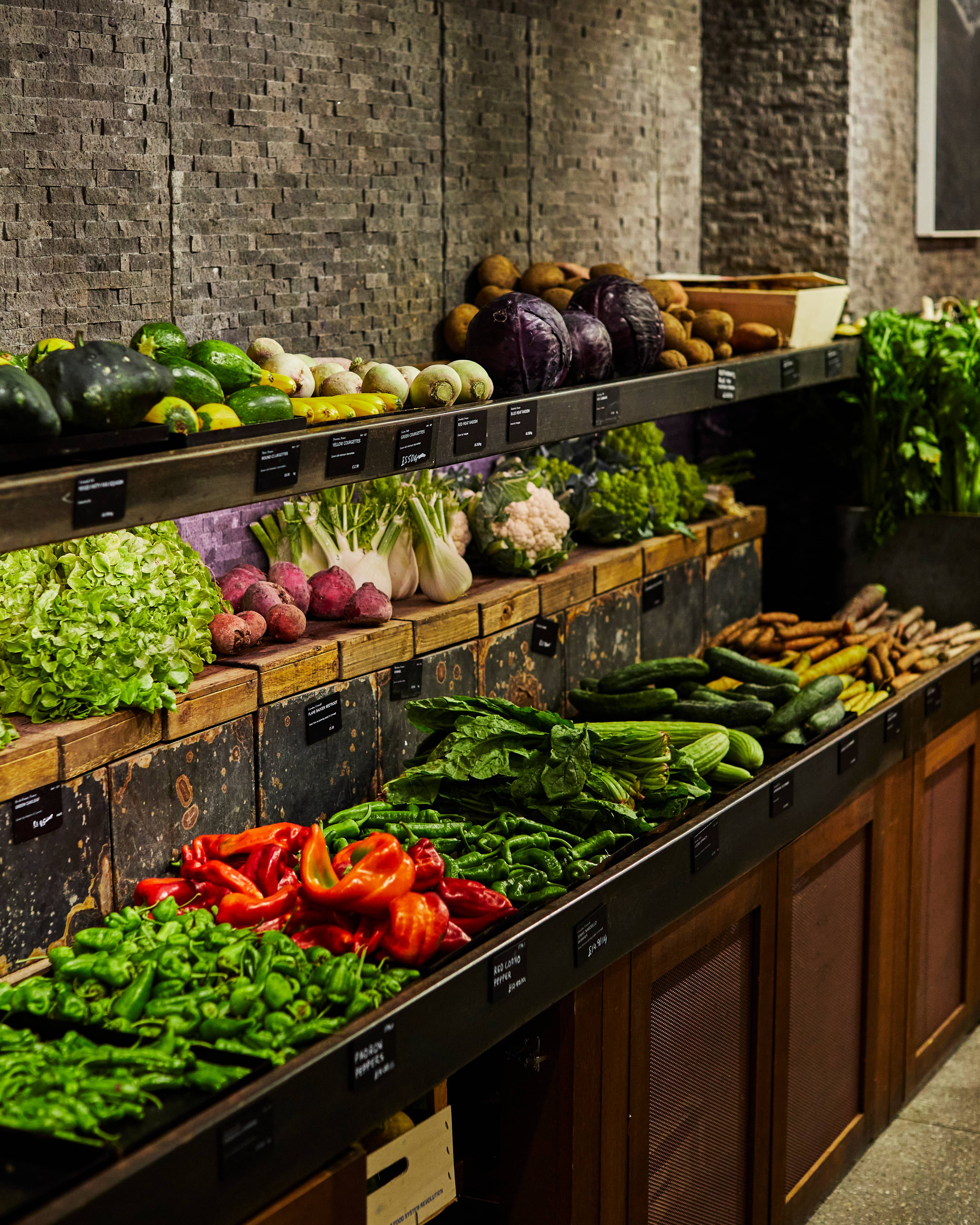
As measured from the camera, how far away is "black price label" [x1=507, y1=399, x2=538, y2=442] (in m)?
2.88

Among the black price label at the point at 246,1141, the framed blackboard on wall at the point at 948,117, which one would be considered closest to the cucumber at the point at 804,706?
the black price label at the point at 246,1141

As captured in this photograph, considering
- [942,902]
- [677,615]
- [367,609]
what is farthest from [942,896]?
[367,609]

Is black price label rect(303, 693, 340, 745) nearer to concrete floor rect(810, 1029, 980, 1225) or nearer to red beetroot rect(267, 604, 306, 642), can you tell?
red beetroot rect(267, 604, 306, 642)

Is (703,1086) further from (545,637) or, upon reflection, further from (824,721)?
(545,637)

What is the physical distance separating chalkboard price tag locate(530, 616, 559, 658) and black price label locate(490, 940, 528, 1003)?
1.31 metres

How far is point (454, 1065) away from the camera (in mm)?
2219

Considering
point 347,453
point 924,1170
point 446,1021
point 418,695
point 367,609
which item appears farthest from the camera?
point 924,1170

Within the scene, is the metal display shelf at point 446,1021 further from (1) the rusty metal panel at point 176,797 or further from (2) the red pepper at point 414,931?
(1) the rusty metal panel at point 176,797

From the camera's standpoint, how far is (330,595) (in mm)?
3094

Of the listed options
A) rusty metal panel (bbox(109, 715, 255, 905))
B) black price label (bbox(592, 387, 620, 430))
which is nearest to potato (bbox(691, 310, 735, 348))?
black price label (bbox(592, 387, 620, 430))

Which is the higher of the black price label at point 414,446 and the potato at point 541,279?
the potato at point 541,279

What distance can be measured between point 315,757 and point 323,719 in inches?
3.2

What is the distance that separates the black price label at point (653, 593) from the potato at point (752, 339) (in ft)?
2.31

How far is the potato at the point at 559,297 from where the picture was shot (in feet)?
12.5
